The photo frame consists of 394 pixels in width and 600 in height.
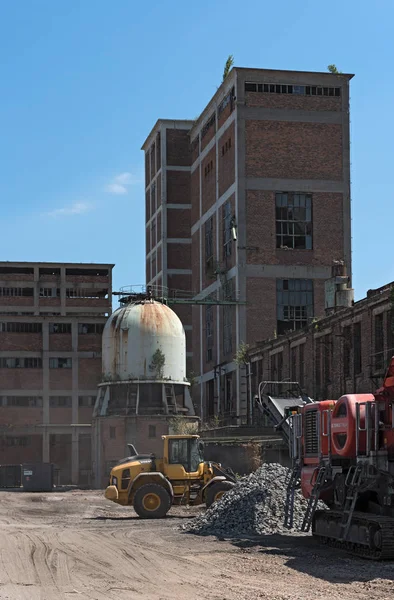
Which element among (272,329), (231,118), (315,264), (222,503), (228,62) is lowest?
(222,503)

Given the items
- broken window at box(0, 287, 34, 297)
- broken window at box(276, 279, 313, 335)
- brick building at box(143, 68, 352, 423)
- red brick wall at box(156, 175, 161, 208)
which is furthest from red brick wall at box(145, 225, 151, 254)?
broken window at box(276, 279, 313, 335)

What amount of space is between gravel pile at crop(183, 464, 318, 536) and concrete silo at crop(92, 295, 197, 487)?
1356 inches

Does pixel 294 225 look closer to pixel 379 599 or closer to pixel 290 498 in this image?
pixel 290 498

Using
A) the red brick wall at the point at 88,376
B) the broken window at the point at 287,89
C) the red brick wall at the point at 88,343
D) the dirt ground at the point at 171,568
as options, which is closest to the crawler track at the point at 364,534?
the dirt ground at the point at 171,568

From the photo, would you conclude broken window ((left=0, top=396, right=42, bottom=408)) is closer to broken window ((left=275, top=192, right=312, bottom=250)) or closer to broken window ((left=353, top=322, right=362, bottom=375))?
broken window ((left=275, top=192, right=312, bottom=250))

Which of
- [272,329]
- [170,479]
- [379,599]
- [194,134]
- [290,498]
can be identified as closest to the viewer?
[379,599]

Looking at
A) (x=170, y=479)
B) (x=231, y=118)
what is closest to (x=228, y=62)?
(x=231, y=118)

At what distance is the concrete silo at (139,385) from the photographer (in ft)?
207

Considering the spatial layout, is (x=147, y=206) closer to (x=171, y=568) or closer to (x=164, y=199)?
(x=164, y=199)

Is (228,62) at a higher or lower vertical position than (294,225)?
higher

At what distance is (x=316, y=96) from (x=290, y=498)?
47.9 m

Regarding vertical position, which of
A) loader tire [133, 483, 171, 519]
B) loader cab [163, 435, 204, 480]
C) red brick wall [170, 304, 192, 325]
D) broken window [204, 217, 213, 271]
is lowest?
loader tire [133, 483, 171, 519]

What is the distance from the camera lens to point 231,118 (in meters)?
71.4

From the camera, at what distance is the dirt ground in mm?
15930
